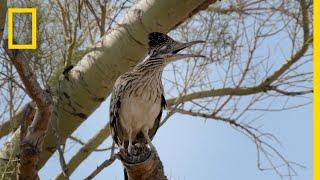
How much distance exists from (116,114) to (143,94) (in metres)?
0.17

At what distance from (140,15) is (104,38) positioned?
25cm

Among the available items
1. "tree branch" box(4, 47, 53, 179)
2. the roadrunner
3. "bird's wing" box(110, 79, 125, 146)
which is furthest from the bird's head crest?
"tree branch" box(4, 47, 53, 179)

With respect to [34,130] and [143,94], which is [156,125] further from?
[34,130]

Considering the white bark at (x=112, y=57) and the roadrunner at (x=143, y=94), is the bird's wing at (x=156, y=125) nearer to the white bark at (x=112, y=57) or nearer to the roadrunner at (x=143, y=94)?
the roadrunner at (x=143, y=94)

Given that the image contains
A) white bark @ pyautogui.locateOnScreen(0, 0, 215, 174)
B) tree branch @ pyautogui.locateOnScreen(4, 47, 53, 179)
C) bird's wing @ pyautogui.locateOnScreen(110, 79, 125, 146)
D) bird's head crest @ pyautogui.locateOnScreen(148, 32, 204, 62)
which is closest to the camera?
tree branch @ pyautogui.locateOnScreen(4, 47, 53, 179)

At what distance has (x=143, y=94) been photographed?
9.44ft

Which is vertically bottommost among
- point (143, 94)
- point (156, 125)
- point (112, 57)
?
point (156, 125)

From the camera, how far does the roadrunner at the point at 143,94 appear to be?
2859mm

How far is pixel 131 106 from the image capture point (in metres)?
2.89

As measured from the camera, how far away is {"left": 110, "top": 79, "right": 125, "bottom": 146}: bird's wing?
293 cm

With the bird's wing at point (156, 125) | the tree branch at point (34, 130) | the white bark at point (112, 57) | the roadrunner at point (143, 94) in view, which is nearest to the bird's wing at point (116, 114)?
the roadrunner at point (143, 94)

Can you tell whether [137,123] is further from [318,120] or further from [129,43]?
[318,120]

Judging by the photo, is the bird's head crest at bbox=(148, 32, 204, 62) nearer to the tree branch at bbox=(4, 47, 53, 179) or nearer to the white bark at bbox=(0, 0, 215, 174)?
the white bark at bbox=(0, 0, 215, 174)

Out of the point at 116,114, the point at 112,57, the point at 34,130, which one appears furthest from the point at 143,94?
the point at 34,130
